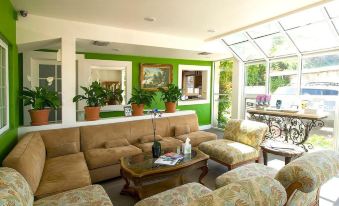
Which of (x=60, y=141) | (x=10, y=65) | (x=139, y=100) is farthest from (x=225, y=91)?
(x=10, y=65)

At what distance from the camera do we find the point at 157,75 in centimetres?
580

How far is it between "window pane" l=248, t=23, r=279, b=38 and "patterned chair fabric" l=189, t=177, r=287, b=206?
366 cm

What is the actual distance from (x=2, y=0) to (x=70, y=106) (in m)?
1.71

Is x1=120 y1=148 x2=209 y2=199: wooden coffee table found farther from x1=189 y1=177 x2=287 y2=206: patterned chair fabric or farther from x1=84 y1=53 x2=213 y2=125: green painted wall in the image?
x1=84 y1=53 x2=213 y2=125: green painted wall

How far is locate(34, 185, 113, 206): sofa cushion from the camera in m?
1.81

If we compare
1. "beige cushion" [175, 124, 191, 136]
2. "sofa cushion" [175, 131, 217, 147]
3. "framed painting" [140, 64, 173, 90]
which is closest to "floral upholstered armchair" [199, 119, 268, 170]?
"sofa cushion" [175, 131, 217, 147]

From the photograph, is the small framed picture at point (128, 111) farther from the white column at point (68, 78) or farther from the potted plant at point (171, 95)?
the white column at point (68, 78)

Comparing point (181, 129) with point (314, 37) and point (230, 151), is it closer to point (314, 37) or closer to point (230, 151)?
point (230, 151)

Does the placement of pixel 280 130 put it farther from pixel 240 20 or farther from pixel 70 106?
pixel 70 106

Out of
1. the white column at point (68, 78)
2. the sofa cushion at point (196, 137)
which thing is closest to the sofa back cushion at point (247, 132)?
the sofa cushion at point (196, 137)

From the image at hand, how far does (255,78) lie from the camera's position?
17.7 ft

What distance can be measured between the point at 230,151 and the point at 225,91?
11.3ft

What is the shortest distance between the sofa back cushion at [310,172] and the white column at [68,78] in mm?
3197

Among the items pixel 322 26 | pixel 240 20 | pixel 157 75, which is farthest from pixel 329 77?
pixel 157 75
